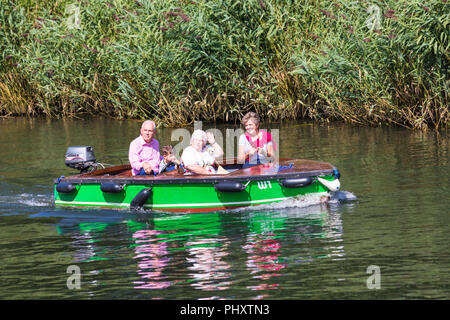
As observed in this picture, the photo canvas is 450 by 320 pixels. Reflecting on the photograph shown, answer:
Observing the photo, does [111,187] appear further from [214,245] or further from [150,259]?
[150,259]

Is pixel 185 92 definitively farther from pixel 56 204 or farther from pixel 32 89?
pixel 56 204

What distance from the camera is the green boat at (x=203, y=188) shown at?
1044cm

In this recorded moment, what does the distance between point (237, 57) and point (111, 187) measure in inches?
288

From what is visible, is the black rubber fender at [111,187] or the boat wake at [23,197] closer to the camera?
the black rubber fender at [111,187]

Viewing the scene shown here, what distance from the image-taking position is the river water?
23.9 feet

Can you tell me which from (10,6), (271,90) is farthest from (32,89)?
(271,90)

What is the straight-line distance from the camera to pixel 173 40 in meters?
17.9

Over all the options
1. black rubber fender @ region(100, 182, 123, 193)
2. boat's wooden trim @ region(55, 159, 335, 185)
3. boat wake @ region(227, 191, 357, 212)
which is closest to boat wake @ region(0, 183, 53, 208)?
boat's wooden trim @ region(55, 159, 335, 185)

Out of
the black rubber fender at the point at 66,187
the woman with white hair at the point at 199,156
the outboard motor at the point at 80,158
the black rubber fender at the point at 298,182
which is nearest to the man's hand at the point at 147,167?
the woman with white hair at the point at 199,156

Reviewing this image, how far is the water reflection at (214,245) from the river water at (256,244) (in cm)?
1

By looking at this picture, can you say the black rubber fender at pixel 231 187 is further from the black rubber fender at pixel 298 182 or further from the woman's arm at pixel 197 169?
the black rubber fender at pixel 298 182

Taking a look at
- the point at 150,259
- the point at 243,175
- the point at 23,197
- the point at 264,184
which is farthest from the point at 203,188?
the point at 23,197
